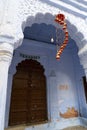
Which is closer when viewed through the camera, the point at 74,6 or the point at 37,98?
the point at 74,6

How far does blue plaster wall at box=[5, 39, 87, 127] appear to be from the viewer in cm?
396

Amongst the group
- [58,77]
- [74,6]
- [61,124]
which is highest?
[74,6]

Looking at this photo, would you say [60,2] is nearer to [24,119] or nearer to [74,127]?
[24,119]

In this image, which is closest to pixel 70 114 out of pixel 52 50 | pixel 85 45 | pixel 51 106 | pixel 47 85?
pixel 51 106

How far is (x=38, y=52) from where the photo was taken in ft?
14.1

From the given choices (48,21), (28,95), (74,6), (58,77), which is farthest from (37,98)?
(74,6)

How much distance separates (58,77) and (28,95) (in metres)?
1.20

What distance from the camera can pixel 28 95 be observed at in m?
3.79

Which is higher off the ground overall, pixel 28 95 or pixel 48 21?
pixel 48 21

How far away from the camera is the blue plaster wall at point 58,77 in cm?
396

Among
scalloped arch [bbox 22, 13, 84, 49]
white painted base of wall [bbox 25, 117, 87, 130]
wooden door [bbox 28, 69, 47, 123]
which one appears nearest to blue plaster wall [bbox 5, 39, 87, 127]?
white painted base of wall [bbox 25, 117, 87, 130]

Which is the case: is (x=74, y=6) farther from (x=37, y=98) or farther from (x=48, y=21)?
(x=37, y=98)

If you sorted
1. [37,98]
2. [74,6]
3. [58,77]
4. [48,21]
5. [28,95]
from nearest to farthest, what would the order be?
[48,21]
[74,6]
[28,95]
[37,98]
[58,77]

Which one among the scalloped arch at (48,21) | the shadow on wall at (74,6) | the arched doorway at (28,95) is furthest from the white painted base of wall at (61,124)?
the shadow on wall at (74,6)
